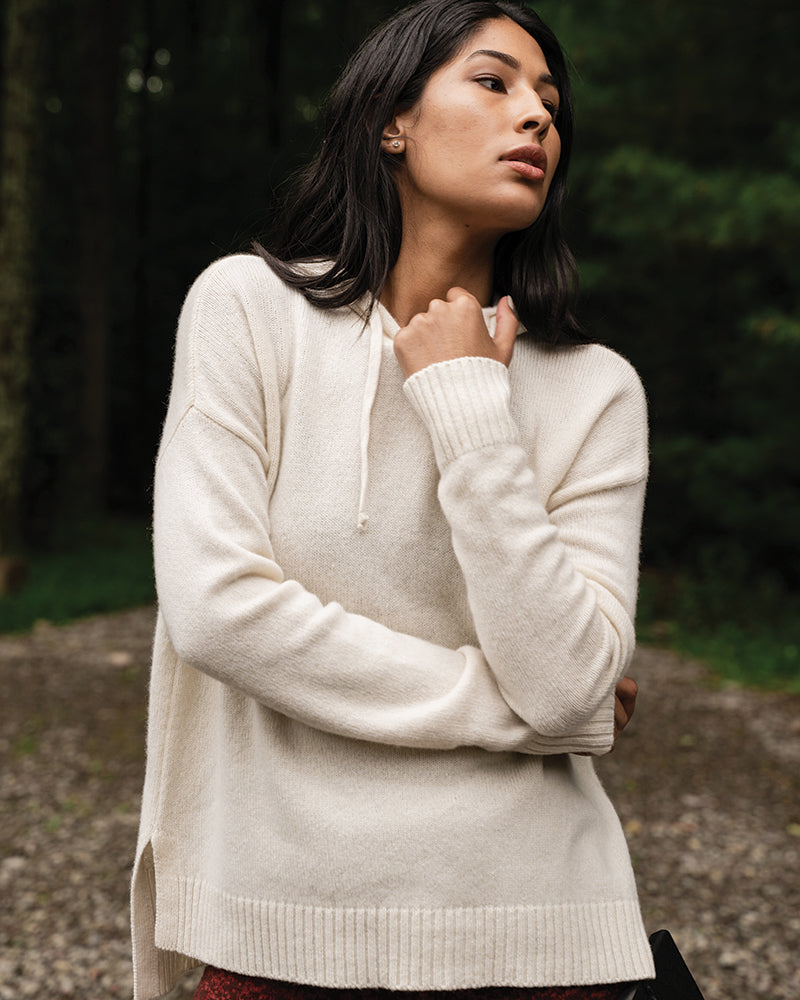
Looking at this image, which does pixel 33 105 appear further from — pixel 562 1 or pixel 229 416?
pixel 229 416

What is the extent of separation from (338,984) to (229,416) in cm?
73

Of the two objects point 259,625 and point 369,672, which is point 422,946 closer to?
point 369,672

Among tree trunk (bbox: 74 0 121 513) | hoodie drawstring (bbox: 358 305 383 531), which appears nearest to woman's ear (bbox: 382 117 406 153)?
hoodie drawstring (bbox: 358 305 383 531)

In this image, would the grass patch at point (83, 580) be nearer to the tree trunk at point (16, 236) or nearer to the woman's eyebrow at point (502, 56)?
the tree trunk at point (16, 236)

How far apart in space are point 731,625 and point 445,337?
277 inches

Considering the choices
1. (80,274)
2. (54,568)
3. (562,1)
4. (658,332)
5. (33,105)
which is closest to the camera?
(562,1)

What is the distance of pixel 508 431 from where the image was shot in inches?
52.6

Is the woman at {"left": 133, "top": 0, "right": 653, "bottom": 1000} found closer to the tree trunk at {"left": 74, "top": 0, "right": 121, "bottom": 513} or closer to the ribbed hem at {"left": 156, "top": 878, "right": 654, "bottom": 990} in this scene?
the ribbed hem at {"left": 156, "top": 878, "right": 654, "bottom": 990}

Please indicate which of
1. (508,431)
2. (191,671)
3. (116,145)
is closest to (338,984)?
(191,671)

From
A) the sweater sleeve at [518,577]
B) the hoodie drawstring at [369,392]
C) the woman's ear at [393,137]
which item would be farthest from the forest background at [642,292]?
the sweater sleeve at [518,577]

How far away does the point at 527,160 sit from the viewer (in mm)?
1489

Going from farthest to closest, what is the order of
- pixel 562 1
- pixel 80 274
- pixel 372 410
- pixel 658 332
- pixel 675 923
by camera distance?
pixel 80 274 < pixel 658 332 < pixel 562 1 < pixel 675 923 < pixel 372 410

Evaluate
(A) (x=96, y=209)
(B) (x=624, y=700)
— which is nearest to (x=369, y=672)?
(B) (x=624, y=700)

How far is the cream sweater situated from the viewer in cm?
129
